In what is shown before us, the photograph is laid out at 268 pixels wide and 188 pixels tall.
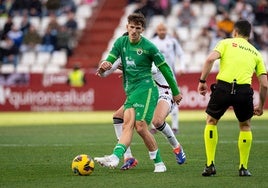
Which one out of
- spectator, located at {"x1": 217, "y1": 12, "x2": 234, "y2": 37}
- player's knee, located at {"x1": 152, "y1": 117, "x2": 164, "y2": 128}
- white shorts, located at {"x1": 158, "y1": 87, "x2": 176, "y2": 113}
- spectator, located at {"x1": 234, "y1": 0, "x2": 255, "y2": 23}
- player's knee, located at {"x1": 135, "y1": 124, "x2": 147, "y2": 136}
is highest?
spectator, located at {"x1": 234, "y1": 0, "x2": 255, "y2": 23}

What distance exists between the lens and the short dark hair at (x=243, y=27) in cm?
1205

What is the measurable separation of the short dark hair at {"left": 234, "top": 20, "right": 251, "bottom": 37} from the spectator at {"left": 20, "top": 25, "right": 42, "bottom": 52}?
79.2ft

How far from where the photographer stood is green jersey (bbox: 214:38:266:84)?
12031mm

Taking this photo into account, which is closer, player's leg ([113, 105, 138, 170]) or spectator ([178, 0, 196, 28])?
player's leg ([113, 105, 138, 170])

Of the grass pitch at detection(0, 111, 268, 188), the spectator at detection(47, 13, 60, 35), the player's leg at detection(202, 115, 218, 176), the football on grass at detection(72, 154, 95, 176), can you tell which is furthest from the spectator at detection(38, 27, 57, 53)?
the player's leg at detection(202, 115, 218, 176)

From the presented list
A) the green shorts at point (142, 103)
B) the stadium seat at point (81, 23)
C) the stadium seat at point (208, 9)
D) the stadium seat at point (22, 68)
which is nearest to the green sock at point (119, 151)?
the green shorts at point (142, 103)

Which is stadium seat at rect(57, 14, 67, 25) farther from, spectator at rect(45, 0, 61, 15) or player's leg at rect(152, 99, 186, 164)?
player's leg at rect(152, 99, 186, 164)

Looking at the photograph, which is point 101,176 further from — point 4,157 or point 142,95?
point 4,157

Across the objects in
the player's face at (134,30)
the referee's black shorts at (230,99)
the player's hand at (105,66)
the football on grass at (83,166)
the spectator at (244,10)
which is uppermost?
the spectator at (244,10)

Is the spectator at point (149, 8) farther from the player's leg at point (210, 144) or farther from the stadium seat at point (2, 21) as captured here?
the player's leg at point (210, 144)

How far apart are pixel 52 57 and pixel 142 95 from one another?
23.1 m

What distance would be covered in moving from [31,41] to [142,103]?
23.7m

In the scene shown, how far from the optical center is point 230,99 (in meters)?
12.0

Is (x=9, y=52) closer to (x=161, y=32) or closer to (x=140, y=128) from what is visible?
(x=161, y=32)
